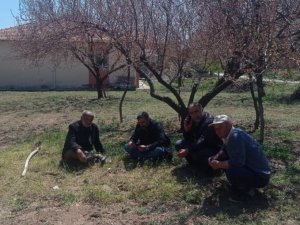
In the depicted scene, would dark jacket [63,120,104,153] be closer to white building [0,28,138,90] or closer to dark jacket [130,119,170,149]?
dark jacket [130,119,170,149]

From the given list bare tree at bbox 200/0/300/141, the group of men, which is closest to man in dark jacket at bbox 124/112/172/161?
the group of men

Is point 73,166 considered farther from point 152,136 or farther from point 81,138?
point 152,136

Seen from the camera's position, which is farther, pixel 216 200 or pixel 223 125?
pixel 216 200

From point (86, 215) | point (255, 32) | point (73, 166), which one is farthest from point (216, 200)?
point (73, 166)

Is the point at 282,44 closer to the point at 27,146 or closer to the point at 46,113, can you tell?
the point at 27,146

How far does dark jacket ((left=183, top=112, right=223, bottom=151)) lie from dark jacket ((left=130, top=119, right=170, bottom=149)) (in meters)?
0.52

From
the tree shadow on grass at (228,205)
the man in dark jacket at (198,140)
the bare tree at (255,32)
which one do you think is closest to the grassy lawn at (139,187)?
the tree shadow on grass at (228,205)

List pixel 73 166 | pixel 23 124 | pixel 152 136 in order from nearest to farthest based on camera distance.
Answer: pixel 152 136
pixel 73 166
pixel 23 124

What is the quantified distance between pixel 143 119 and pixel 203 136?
46.2 inches

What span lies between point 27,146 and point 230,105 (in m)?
9.24

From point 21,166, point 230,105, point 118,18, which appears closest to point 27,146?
point 21,166

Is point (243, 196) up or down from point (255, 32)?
down

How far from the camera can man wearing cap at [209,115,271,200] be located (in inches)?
217

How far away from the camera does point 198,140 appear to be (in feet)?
22.2
